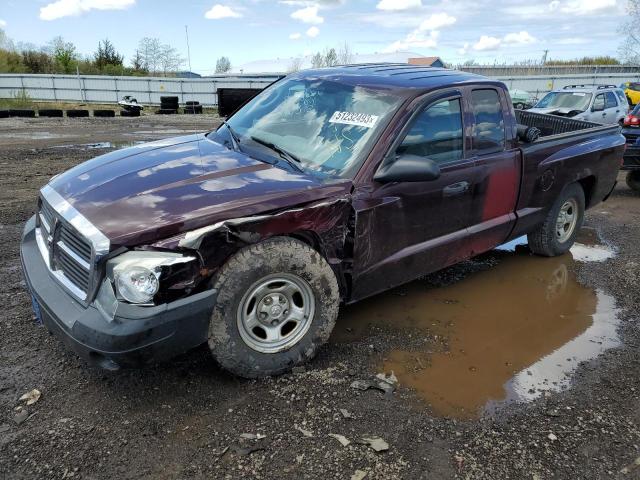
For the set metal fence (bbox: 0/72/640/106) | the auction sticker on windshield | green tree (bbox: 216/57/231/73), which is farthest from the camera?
green tree (bbox: 216/57/231/73)

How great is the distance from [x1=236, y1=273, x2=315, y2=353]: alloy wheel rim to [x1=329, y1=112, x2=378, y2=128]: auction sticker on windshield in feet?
3.92

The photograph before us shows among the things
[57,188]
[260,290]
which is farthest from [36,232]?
[260,290]

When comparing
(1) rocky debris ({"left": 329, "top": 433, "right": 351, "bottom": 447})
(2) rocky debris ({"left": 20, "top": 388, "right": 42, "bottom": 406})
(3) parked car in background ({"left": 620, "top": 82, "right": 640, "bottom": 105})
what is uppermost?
(3) parked car in background ({"left": 620, "top": 82, "right": 640, "bottom": 105})

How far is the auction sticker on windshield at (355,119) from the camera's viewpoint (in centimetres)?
340

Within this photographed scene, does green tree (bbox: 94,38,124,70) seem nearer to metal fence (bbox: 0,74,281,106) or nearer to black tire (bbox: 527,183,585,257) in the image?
metal fence (bbox: 0,74,281,106)

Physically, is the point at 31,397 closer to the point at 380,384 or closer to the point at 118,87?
the point at 380,384

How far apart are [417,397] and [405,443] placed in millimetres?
438

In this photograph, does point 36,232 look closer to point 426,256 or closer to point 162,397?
point 162,397

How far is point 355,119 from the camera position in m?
3.46

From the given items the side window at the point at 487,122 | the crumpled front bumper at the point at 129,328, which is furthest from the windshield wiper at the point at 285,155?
the side window at the point at 487,122

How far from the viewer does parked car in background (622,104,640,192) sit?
8070 mm

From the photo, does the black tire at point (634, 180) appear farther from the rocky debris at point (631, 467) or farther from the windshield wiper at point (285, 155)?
the windshield wiper at point (285, 155)

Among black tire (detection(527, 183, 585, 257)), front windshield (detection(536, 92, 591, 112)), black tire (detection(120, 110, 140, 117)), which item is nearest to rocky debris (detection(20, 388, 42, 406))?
black tire (detection(527, 183, 585, 257))

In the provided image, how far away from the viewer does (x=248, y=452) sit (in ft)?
8.13
